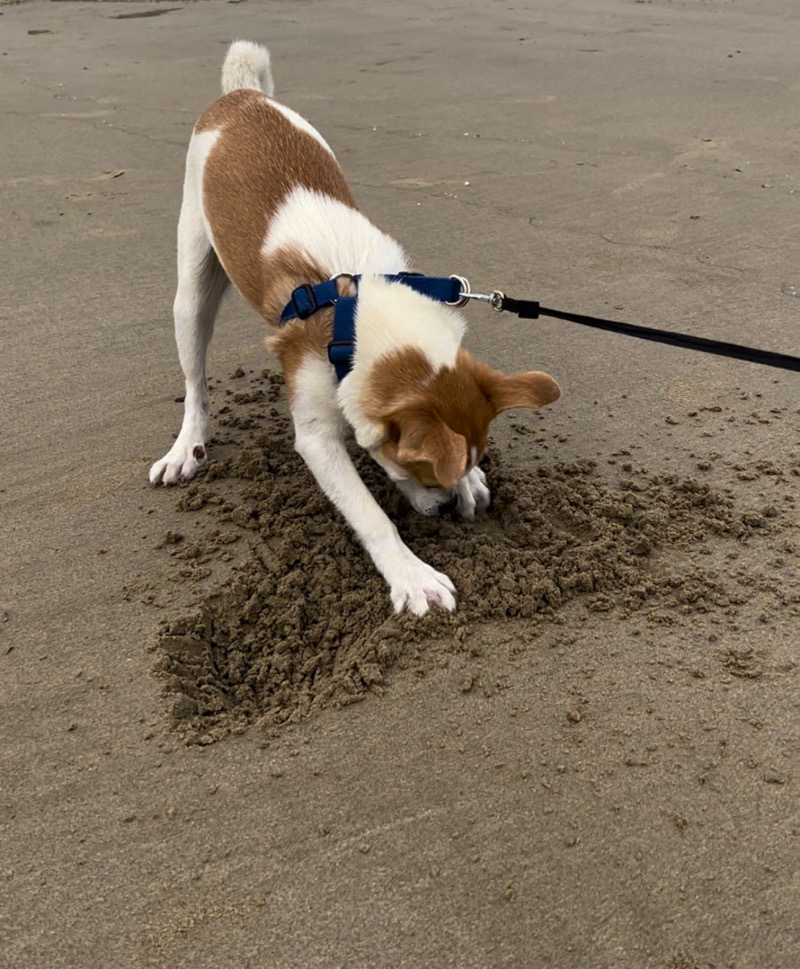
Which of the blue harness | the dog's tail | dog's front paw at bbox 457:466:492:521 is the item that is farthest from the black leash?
the dog's tail

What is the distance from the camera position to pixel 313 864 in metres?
2.02

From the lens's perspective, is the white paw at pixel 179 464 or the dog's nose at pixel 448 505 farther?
the white paw at pixel 179 464

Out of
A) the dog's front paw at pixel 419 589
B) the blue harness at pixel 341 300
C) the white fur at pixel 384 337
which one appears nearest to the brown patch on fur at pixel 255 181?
the blue harness at pixel 341 300

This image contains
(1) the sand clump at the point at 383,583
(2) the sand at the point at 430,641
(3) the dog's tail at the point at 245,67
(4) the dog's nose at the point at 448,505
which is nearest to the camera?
(2) the sand at the point at 430,641

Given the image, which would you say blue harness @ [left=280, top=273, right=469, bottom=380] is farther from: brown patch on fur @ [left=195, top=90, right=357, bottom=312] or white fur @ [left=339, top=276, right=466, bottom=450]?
brown patch on fur @ [left=195, top=90, right=357, bottom=312]

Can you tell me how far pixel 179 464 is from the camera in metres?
3.47

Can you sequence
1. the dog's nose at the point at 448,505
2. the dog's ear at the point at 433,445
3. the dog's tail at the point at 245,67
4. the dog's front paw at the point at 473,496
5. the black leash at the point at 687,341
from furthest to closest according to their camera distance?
the dog's tail at the point at 245,67
the dog's front paw at the point at 473,496
the dog's nose at the point at 448,505
the dog's ear at the point at 433,445
the black leash at the point at 687,341

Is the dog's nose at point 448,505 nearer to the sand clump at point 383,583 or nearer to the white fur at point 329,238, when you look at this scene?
the sand clump at point 383,583

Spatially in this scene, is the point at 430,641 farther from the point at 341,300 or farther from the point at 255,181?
the point at 255,181

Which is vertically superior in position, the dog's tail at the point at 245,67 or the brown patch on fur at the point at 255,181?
the dog's tail at the point at 245,67

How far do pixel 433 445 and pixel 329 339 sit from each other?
63 cm

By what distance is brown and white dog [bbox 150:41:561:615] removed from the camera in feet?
8.60

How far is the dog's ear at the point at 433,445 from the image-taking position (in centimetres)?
236

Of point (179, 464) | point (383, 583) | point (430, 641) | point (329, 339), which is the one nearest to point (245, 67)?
point (179, 464)
